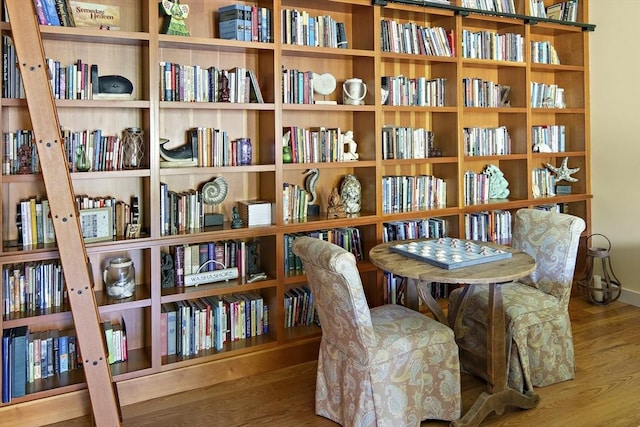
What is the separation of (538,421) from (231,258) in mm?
1757

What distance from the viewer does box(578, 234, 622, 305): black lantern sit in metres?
3.87

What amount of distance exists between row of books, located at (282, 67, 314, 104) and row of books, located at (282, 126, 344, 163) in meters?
0.17

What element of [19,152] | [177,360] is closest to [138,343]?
[177,360]

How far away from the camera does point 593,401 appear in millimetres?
2465

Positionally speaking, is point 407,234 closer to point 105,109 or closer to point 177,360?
point 177,360

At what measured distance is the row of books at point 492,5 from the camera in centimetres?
354

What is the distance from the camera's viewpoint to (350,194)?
3.19 meters

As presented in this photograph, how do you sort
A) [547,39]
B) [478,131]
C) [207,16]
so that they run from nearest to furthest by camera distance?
[207,16]
[478,131]
[547,39]

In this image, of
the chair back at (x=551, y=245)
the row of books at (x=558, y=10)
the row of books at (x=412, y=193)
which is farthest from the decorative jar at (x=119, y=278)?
the row of books at (x=558, y=10)

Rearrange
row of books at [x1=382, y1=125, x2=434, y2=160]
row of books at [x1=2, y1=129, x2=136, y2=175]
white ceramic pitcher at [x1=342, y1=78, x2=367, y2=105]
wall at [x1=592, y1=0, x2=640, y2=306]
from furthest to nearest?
1. wall at [x1=592, y1=0, x2=640, y2=306]
2. row of books at [x1=382, y1=125, x2=434, y2=160]
3. white ceramic pitcher at [x1=342, y1=78, x2=367, y2=105]
4. row of books at [x1=2, y1=129, x2=136, y2=175]

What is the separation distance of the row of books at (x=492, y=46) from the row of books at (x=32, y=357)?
9.94 feet

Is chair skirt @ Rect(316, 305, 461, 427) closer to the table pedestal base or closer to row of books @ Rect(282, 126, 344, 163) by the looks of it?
the table pedestal base

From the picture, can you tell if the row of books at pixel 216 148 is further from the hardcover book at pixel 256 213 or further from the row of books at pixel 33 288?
the row of books at pixel 33 288

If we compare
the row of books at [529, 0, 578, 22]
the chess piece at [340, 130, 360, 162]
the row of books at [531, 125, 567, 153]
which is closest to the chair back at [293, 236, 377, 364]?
the chess piece at [340, 130, 360, 162]
